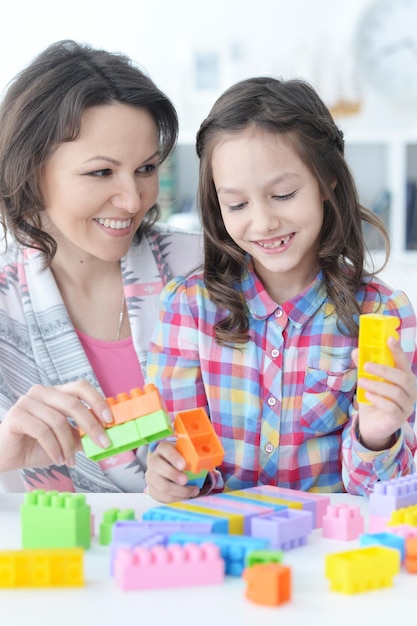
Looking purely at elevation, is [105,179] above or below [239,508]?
above

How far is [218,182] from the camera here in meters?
1.34

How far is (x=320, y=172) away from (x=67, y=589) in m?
0.74

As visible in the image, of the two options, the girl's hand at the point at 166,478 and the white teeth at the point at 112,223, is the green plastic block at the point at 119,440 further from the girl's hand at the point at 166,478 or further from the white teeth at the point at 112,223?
the white teeth at the point at 112,223

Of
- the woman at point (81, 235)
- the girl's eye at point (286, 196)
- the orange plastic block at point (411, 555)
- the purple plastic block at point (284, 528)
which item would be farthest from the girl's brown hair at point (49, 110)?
the orange plastic block at point (411, 555)

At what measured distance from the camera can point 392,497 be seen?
1.03 meters

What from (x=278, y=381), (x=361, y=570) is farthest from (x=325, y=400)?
(x=361, y=570)

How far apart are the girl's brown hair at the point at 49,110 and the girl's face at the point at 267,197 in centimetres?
22

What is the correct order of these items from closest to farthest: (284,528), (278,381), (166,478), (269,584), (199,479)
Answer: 1. (269,584)
2. (284,528)
3. (166,478)
4. (199,479)
5. (278,381)

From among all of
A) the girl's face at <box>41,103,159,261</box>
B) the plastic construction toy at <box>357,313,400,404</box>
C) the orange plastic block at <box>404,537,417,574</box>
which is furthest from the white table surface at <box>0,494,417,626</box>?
the girl's face at <box>41,103,159,261</box>

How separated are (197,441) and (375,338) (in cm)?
24

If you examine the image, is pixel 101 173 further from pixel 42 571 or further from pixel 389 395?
pixel 42 571

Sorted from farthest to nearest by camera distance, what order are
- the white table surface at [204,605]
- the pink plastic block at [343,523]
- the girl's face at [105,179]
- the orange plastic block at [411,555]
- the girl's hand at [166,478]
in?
the girl's face at [105,179], the girl's hand at [166,478], the pink plastic block at [343,523], the orange plastic block at [411,555], the white table surface at [204,605]

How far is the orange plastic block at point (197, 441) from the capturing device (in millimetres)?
1052

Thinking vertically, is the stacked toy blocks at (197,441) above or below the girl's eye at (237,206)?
below
